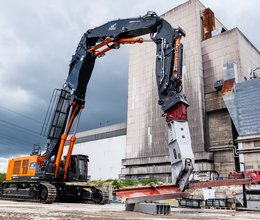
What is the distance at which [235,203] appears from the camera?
18.4m

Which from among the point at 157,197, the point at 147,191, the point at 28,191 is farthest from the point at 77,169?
the point at 157,197

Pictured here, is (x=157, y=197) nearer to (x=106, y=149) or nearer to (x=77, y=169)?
(x=77, y=169)

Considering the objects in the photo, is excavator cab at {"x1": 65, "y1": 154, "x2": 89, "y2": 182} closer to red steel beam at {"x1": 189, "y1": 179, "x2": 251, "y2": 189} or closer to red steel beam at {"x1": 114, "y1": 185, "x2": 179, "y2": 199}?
red steel beam at {"x1": 114, "y1": 185, "x2": 179, "y2": 199}

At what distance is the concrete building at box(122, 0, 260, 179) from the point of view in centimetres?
4900

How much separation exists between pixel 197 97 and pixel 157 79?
40.8m

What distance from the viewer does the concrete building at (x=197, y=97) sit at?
49.0 m

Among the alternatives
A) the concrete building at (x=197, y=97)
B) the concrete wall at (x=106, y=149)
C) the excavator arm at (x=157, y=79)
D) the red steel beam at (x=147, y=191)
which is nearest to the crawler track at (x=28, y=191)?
the excavator arm at (x=157, y=79)

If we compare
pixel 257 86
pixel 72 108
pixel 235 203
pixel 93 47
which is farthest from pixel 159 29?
pixel 257 86

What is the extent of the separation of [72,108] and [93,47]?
4.27m

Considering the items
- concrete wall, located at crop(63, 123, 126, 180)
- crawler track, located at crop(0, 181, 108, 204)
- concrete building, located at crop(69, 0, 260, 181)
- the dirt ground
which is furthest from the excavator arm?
concrete wall, located at crop(63, 123, 126, 180)

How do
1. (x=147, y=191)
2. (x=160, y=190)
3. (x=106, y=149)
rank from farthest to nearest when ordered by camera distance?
(x=106, y=149), (x=147, y=191), (x=160, y=190)

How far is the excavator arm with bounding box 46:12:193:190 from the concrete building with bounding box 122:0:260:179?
3592cm

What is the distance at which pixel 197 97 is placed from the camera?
171 ft

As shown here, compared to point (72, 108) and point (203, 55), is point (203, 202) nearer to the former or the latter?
point (72, 108)
